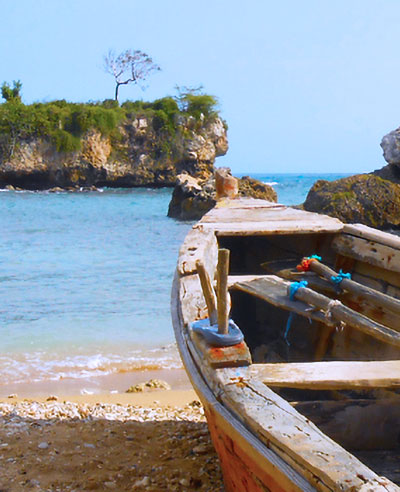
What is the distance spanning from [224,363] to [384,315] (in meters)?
1.66

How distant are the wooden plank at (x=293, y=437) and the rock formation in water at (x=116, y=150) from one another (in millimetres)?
34389

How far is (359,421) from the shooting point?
96.4 inches

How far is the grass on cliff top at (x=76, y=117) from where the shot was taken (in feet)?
113

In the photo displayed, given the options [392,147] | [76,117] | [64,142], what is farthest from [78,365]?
[76,117]

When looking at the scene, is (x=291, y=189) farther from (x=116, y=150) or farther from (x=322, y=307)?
(x=322, y=307)

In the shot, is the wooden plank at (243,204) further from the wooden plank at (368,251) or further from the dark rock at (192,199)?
the dark rock at (192,199)

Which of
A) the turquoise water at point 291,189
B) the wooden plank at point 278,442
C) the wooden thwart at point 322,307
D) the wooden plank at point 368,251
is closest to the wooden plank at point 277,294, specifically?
the wooden thwart at point 322,307

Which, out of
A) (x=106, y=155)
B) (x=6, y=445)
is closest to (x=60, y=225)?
(x=6, y=445)

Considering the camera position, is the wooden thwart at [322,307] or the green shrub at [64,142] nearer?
the wooden thwart at [322,307]

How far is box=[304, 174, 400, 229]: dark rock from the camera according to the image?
1051cm

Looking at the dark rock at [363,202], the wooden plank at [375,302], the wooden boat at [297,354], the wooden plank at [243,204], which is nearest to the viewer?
the wooden boat at [297,354]

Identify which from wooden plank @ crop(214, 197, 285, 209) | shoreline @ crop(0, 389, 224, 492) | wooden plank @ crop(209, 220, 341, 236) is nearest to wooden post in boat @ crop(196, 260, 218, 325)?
shoreline @ crop(0, 389, 224, 492)

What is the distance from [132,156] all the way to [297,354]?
112ft

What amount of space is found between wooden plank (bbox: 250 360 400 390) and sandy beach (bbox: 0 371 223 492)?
115 cm
